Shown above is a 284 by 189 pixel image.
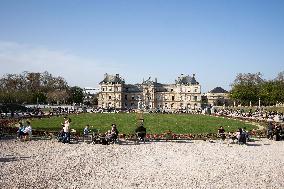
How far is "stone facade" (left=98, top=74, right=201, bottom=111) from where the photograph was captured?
13488 cm

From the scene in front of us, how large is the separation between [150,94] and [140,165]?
399ft

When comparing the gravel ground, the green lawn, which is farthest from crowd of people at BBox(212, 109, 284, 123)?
the gravel ground

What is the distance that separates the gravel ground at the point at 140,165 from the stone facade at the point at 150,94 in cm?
11048

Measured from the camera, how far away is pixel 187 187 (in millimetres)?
13117

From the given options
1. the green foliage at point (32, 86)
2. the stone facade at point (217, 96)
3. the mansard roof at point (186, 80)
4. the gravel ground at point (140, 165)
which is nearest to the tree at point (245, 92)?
the mansard roof at point (186, 80)

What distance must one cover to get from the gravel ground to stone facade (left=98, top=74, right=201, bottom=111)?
110476 mm

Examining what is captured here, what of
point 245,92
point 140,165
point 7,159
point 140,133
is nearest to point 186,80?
point 245,92

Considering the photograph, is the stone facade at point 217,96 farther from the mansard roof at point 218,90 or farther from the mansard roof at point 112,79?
the mansard roof at point 112,79

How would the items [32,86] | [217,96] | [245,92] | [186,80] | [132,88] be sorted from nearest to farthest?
[245,92] < [32,86] < [186,80] < [132,88] < [217,96]

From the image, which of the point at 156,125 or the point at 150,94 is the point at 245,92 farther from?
the point at 156,125

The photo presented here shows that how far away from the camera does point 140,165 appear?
16969 millimetres

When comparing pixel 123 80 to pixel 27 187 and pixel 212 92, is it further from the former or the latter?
pixel 27 187

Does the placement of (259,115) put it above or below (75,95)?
below

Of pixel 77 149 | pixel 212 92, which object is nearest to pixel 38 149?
pixel 77 149
